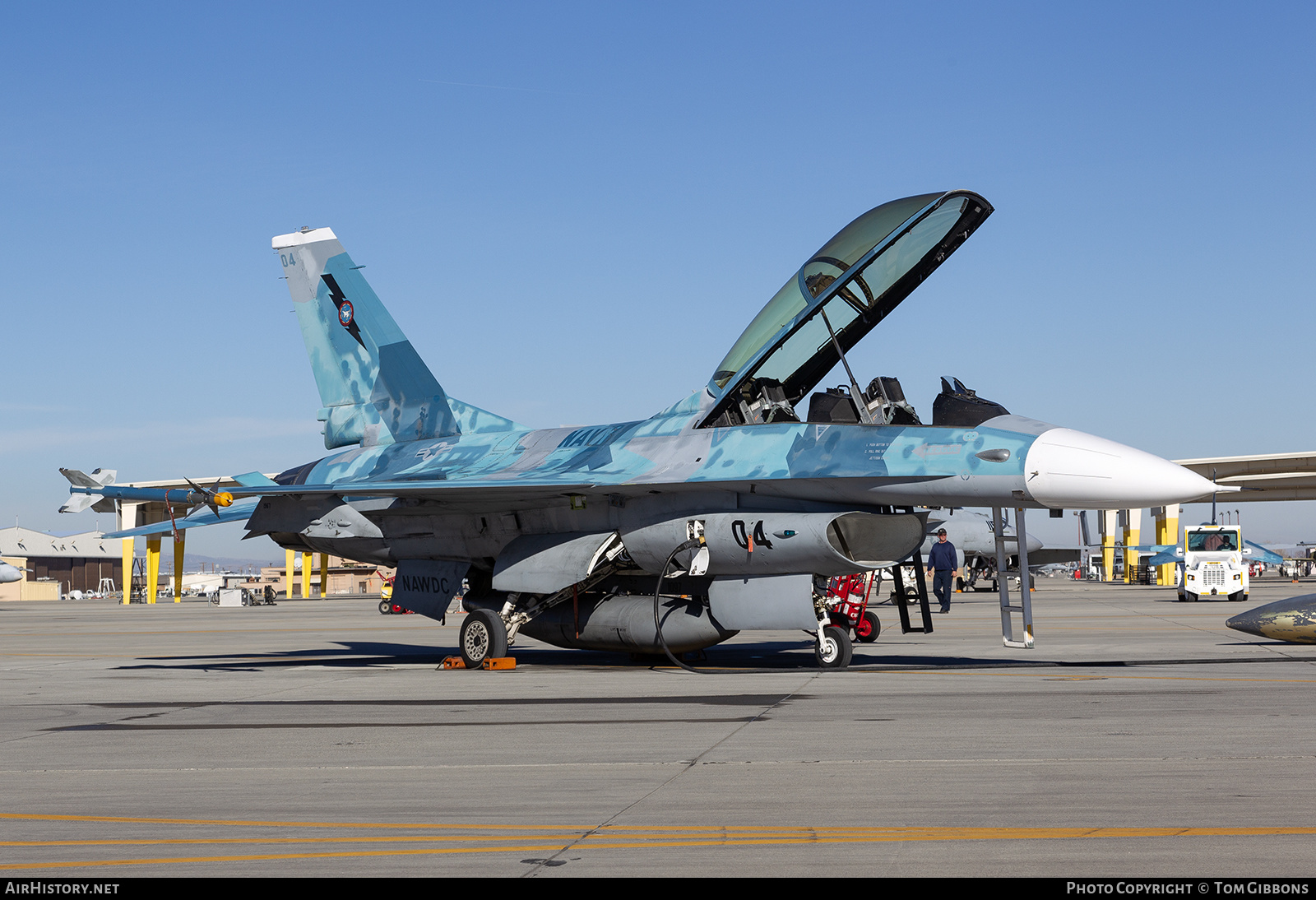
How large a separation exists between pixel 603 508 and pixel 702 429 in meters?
1.51

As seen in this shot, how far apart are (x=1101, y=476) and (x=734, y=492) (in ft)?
12.0

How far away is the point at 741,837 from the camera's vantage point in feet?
15.7

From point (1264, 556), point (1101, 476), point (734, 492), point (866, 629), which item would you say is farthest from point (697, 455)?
point (1264, 556)

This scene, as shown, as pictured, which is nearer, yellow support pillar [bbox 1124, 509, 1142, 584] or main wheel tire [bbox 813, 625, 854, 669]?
main wheel tire [bbox 813, 625, 854, 669]

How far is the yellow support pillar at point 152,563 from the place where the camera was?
5062 centimetres

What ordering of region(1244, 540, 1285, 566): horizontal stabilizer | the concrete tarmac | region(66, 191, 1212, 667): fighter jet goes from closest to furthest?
the concrete tarmac, region(66, 191, 1212, 667): fighter jet, region(1244, 540, 1285, 566): horizontal stabilizer

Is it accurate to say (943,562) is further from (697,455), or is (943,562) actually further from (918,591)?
(697,455)

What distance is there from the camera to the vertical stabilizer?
1647 centimetres

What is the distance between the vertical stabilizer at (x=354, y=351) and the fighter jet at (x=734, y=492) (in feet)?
4.71

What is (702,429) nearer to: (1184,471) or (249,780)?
(1184,471)

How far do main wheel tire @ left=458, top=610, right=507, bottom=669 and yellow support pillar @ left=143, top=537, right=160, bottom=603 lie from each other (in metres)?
40.0

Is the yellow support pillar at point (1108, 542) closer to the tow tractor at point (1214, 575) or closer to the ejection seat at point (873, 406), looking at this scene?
the tow tractor at point (1214, 575)

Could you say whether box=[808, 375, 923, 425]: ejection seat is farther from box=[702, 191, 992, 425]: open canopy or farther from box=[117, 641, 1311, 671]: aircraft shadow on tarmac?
box=[117, 641, 1311, 671]: aircraft shadow on tarmac

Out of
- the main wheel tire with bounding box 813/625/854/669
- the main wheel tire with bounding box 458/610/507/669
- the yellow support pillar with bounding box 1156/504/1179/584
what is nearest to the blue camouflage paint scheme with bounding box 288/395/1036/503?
the main wheel tire with bounding box 458/610/507/669
